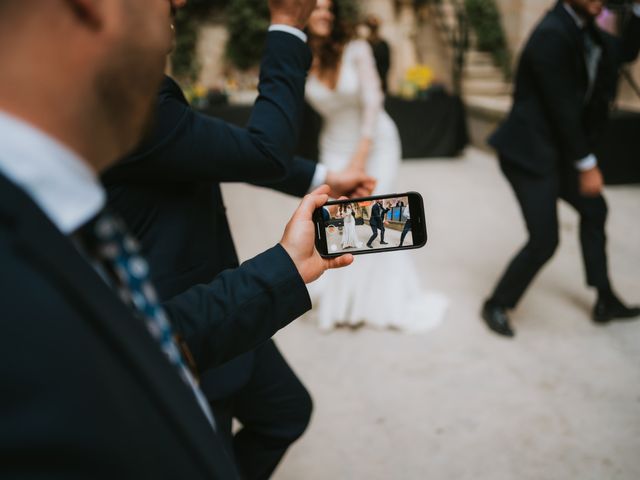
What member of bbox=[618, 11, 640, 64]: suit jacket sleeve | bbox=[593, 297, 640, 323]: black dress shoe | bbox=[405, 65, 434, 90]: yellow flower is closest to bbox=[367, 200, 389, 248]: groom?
bbox=[593, 297, 640, 323]: black dress shoe

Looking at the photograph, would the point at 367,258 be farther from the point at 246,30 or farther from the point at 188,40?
the point at 188,40

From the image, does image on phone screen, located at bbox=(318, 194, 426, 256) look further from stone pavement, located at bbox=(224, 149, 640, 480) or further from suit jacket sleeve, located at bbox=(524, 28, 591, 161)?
suit jacket sleeve, located at bbox=(524, 28, 591, 161)

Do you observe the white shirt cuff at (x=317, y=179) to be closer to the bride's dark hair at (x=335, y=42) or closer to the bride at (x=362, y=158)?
the bride at (x=362, y=158)

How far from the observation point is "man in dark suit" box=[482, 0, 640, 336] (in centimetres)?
234

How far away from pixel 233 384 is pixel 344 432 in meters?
1.13

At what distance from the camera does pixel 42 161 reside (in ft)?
1.46

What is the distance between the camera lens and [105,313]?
1.53ft

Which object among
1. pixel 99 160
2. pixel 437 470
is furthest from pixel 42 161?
pixel 437 470

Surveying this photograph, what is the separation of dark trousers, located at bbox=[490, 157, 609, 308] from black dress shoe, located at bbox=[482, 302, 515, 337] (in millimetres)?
139

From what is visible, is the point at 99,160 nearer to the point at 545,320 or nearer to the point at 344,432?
the point at 344,432

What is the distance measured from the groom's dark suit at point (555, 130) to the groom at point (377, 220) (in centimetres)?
175

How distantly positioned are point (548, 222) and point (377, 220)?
1872mm

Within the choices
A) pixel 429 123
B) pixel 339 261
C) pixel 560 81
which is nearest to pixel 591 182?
pixel 560 81

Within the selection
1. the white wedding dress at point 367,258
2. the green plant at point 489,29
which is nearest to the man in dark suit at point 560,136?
the white wedding dress at point 367,258
